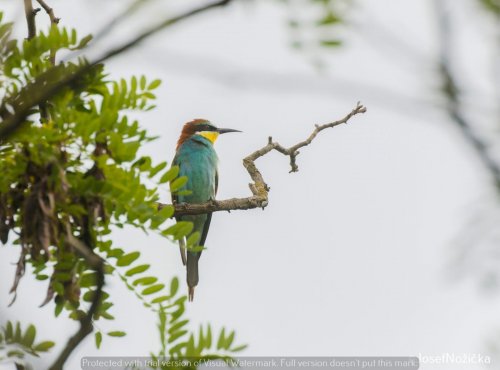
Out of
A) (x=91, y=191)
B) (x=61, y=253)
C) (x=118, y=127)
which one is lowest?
(x=61, y=253)

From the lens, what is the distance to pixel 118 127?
285 cm

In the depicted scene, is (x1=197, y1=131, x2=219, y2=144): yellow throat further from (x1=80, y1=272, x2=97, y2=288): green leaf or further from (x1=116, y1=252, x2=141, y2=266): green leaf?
(x1=80, y1=272, x2=97, y2=288): green leaf

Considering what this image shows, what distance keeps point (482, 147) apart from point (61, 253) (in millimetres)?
1854

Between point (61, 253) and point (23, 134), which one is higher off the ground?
point (23, 134)

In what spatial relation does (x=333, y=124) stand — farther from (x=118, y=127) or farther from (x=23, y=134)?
(x=23, y=134)

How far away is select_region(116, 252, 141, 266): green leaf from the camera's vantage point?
2973 mm

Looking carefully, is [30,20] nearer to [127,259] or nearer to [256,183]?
[127,259]

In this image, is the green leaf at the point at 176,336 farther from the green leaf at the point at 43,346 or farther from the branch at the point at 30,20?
the branch at the point at 30,20

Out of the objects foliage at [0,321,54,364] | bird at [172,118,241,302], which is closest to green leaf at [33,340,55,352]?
foliage at [0,321,54,364]

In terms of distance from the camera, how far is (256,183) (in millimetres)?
5055

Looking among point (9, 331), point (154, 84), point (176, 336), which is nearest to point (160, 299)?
point (176, 336)

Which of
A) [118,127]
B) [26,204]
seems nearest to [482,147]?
[26,204]

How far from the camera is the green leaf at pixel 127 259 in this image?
2.97 metres

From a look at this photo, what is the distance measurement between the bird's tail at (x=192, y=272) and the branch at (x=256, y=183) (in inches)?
65.2
